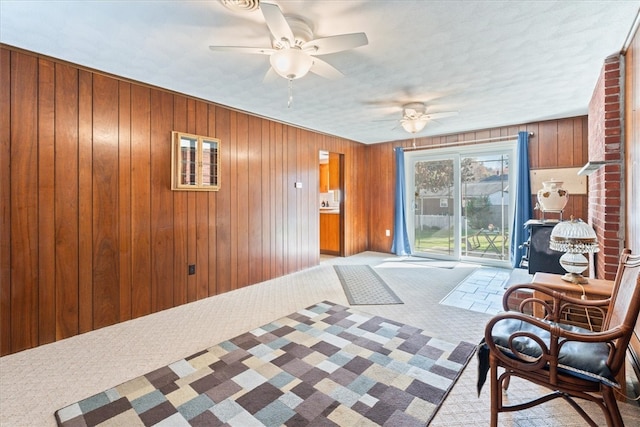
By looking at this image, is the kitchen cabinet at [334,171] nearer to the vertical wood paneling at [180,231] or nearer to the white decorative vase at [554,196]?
the vertical wood paneling at [180,231]

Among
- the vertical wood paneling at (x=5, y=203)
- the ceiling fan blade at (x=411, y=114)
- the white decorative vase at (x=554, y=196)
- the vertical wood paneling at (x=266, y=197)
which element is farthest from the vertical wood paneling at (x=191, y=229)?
the white decorative vase at (x=554, y=196)

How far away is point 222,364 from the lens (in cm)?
221

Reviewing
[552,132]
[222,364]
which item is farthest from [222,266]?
[552,132]

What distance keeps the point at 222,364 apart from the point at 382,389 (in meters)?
1.15

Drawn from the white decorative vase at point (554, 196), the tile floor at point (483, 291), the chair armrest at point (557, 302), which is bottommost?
the tile floor at point (483, 291)

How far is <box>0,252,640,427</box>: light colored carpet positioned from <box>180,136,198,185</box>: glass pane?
56.8 inches

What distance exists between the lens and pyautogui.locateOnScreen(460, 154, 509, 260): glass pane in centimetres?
517

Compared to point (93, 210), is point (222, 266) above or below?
below

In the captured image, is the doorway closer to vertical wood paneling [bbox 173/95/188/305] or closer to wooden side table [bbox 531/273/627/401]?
vertical wood paneling [bbox 173/95/188/305]

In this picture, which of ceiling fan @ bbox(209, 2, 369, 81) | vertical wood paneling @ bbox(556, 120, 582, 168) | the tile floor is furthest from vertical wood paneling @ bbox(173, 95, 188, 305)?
vertical wood paneling @ bbox(556, 120, 582, 168)

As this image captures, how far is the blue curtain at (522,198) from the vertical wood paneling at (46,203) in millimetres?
5788

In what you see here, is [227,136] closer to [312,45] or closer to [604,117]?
[312,45]

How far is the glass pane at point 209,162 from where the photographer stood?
3607 mm

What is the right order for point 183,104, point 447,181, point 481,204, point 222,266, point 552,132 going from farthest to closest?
point 447,181, point 481,204, point 552,132, point 222,266, point 183,104
